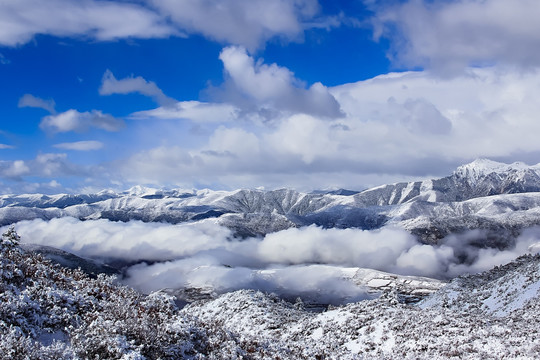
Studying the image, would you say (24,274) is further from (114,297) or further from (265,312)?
(265,312)

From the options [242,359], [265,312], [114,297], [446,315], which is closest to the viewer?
[242,359]

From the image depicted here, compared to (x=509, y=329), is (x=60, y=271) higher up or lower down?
higher up

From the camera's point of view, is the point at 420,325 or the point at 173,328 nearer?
the point at 173,328

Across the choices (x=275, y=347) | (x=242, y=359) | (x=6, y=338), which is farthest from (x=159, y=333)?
(x=275, y=347)

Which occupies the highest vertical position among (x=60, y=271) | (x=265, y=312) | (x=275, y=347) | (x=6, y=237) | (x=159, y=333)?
(x=6, y=237)

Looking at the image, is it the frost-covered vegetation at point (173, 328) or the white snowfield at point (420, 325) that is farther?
the white snowfield at point (420, 325)

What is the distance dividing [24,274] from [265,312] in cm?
5194

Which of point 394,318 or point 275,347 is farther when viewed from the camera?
point 394,318

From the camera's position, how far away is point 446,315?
42.1 meters

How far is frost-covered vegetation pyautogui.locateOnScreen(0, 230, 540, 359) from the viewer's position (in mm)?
16609

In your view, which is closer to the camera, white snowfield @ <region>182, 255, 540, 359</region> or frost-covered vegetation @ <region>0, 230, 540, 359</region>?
frost-covered vegetation @ <region>0, 230, 540, 359</region>

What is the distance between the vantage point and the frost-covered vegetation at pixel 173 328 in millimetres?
16609

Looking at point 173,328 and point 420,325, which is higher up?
point 173,328

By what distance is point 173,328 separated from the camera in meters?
18.9
